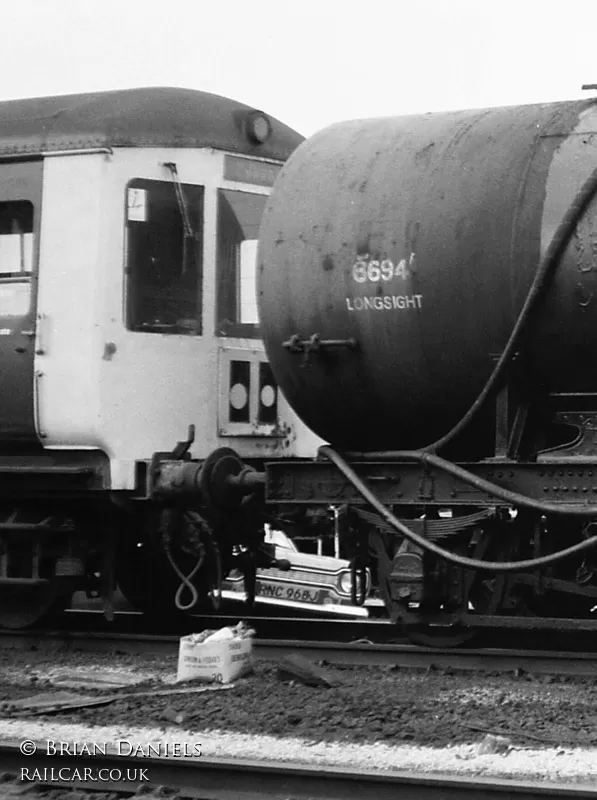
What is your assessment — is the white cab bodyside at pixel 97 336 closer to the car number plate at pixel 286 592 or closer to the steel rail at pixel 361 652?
the steel rail at pixel 361 652

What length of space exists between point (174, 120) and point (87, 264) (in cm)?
115

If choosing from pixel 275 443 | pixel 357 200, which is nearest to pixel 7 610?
pixel 275 443

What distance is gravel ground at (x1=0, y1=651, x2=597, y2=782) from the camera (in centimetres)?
576

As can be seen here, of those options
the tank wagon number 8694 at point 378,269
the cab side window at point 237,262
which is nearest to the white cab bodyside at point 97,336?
the cab side window at point 237,262

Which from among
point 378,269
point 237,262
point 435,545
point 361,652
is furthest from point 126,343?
point 435,545

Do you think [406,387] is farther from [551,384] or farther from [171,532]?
[171,532]

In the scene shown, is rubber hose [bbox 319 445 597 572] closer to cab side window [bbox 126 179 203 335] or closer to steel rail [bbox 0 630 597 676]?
steel rail [bbox 0 630 597 676]

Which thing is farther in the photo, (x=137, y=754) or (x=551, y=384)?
(x=551, y=384)

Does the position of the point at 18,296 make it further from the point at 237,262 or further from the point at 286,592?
the point at 286,592

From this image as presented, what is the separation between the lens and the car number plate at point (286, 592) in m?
10.1

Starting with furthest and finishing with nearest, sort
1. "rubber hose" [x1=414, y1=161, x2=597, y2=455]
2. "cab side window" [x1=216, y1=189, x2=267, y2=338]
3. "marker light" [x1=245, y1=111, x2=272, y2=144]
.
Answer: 1. "marker light" [x1=245, y1=111, x2=272, y2=144]
2. "cab side window" [x1=216, y1=189, x2=267, y2=338]
3. "rubber hose" [x1=414, y1=161, x2=597, y2=455]

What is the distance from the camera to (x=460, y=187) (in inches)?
287

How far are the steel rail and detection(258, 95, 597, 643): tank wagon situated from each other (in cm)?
20

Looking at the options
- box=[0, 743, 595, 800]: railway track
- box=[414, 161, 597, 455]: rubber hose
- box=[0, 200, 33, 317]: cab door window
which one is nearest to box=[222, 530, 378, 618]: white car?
box=[0, 200, 33, 317]: cab door window
